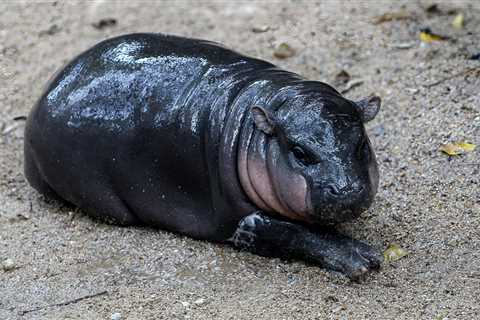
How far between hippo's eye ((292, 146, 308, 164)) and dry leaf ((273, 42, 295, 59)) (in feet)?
9.74

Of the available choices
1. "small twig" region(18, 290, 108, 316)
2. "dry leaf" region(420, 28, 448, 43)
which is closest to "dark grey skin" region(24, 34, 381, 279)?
"small twig" region(18, 290, 108, 316)

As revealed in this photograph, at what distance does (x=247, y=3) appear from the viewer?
8961 mm

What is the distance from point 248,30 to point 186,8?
2.90 ft

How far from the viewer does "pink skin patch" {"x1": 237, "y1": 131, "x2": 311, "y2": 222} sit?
5.04 meters

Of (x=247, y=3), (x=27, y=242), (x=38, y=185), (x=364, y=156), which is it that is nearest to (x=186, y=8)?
(x=247, y=3)

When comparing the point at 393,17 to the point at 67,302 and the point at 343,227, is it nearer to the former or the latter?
the point at 343,227

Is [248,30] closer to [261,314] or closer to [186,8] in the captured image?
[186,8]

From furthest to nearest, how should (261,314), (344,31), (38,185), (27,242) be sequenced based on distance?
1. (344,31)
2. (38,185)
3. (27,242)
4. (261,314)

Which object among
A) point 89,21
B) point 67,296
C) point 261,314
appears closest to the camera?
point 261,314

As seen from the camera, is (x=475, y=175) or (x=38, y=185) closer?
(x=475, y=175)

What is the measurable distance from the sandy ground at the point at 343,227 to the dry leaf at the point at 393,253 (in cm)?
5

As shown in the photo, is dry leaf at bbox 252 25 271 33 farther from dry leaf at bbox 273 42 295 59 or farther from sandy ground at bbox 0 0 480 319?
dry leaf at bbox 273 42 295 59

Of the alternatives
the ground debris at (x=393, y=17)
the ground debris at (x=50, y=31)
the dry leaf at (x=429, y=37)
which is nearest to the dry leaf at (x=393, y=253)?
the dry leaf at (x=429, y=37)

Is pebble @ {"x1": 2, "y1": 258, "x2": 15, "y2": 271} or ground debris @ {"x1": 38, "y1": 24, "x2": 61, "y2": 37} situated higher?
ground debris @ {"x1": 38, "y1": 24, "x2": 61, "y2": 37}
